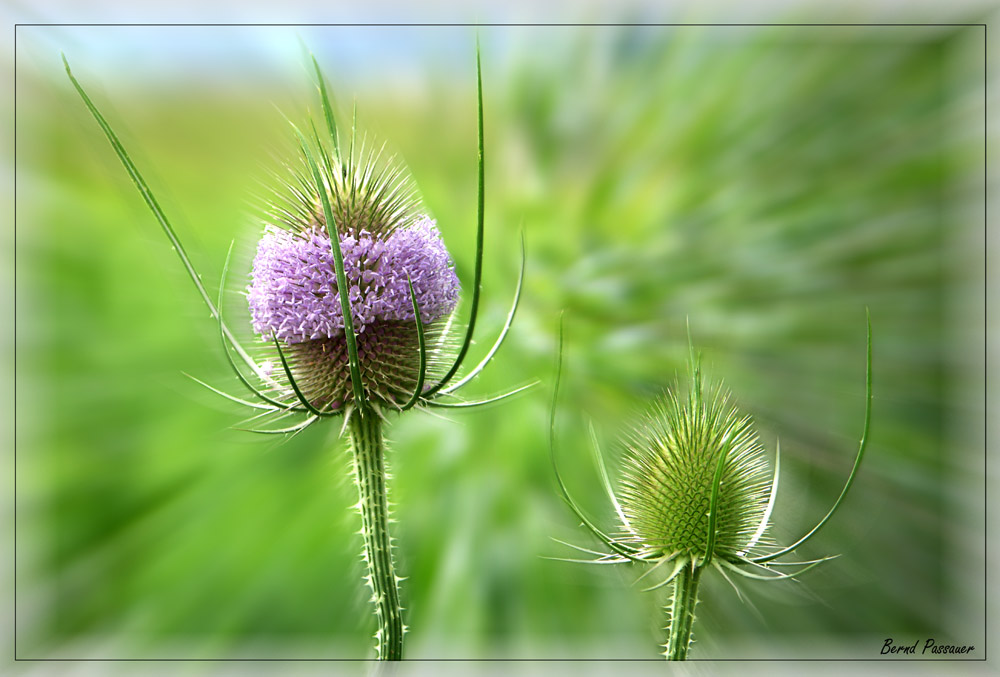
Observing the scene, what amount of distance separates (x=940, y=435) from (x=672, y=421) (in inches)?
37.3

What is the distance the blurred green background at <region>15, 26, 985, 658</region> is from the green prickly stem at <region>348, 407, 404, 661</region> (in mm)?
564

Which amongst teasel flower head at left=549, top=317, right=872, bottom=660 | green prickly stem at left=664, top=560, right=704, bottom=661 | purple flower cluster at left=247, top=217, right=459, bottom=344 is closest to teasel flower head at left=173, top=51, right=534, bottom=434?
purple flower cluster at left=247, top=217, right=459, bottom=344

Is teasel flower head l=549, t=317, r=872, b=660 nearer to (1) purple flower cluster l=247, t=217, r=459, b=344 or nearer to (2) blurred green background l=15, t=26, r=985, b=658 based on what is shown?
(1) purple flower cluster l=247, t=217, r=459, b=344

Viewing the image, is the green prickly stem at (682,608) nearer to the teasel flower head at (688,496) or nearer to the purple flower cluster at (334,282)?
the teasel flower head at (688,496)

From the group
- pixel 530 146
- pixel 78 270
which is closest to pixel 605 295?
pixel 530 146

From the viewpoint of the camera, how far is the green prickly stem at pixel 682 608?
1201 millimetres

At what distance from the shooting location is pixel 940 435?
6.08 ft

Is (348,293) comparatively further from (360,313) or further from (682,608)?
(682,608)

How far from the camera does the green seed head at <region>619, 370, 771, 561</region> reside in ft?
4.03

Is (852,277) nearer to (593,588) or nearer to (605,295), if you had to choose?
(605,295)

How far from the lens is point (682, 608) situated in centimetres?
120

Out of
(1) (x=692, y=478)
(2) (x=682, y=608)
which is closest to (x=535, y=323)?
(1) (x=692, y=478)

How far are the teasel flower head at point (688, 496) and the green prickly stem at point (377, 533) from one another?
0.95 feet
